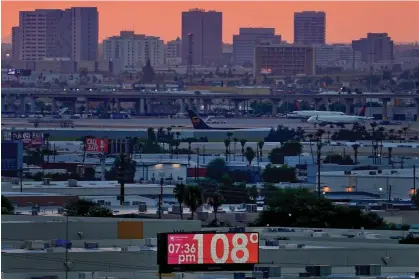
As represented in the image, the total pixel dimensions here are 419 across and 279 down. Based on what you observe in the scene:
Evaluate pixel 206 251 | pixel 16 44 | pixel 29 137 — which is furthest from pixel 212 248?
pixel 16 44

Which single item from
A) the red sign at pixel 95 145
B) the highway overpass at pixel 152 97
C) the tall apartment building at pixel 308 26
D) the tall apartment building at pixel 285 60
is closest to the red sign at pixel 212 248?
the red sign at pixel 95 145

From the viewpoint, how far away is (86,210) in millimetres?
24141

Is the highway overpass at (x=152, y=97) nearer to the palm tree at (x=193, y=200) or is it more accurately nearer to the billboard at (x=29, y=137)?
the billboard at (x=29, y=137)

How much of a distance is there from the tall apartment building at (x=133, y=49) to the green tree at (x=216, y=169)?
372 feet

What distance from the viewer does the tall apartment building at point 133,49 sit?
520 feet

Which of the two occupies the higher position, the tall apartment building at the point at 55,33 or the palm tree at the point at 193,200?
the tall apartment building at the point at 55,33

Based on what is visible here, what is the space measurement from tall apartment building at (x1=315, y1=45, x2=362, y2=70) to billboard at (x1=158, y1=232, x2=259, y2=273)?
14124 cm

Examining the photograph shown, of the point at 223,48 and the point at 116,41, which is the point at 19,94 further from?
the point at 223,48

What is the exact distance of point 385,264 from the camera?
1647 centimetres

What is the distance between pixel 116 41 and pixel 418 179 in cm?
12381

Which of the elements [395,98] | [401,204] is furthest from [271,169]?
[395,98]

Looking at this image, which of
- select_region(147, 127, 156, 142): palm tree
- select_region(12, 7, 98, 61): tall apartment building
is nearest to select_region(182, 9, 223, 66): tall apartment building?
select_region(12, 7, 98, 61): tall apartment building

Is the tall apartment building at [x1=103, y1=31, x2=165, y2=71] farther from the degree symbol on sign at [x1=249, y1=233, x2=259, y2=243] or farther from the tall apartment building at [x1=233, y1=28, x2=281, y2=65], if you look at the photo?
the degree symbol on sign at [x1=249, y1=233, x2=259, y2=243]

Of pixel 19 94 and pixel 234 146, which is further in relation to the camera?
pixel 19 94
